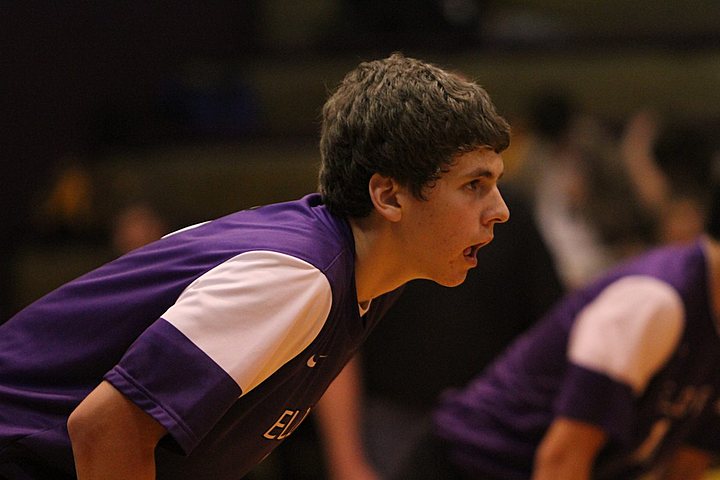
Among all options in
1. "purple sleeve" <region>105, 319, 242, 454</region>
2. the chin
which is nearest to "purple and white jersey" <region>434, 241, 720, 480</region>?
the chin

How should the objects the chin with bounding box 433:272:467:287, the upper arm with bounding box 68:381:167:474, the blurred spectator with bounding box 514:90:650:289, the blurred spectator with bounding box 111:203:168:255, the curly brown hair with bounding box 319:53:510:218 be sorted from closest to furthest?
the upper arm with bounding box 68:381:167:474
the curly brown hair with bounding box 319:53:510:218
the chin with bounding box 433:272:467:287
the blurred spectator with bounding box 111:203:168:255
the blurred spectator with bounding box 514:90:650:289

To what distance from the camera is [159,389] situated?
66.7 inches

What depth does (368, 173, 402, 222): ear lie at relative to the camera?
1.95 meters

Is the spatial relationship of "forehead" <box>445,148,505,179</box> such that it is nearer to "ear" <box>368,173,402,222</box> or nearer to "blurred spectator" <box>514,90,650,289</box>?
"ear" <box>368,173,402,222</box>

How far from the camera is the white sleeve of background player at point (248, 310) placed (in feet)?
5.64

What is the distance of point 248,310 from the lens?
5.70 ft

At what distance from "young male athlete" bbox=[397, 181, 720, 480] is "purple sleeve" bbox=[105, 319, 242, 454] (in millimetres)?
1227

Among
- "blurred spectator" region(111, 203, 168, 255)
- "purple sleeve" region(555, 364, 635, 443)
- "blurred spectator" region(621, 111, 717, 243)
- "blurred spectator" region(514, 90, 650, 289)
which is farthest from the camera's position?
"blurred spectator" region(514, 90, 650, 289)

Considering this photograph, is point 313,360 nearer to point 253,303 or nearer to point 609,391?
point 253,303

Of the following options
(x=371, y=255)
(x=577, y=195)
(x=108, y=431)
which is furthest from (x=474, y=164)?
(x=577, y=195)

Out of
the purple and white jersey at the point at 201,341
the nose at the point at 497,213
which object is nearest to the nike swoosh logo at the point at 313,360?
the purple and white jersey at the point at 201,341

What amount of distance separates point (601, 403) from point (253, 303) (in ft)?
3.96

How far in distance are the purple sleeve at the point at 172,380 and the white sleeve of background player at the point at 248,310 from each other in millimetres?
19

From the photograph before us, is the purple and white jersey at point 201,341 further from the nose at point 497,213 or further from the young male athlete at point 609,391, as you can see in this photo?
the young male athlete at point 609,391
